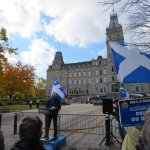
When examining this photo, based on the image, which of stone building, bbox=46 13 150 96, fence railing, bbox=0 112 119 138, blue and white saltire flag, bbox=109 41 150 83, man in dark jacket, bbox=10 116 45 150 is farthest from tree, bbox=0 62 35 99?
stone building, bbox=46 13 150 96

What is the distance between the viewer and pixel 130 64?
5.64m

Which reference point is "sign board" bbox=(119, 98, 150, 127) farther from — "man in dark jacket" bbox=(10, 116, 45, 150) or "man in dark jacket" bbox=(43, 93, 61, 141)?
"man in dark jacket" bbox=(43, 93, 61, 141)

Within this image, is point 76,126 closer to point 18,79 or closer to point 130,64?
point 130,64

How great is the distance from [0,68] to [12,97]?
35.0m

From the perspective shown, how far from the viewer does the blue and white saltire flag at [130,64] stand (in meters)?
5.57

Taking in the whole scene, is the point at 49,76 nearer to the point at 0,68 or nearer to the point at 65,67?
the point at 65,67

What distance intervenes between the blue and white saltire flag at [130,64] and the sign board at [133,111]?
1.74 feet

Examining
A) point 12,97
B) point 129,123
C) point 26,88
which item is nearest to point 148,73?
point 129,123

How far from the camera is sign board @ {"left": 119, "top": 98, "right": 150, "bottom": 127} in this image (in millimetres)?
5098

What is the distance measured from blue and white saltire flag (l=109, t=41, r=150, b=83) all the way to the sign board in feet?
1.74

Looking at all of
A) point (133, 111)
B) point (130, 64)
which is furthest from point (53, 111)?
point (133, 111)

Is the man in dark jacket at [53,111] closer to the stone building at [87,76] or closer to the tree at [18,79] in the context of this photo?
the tree at [18,79]

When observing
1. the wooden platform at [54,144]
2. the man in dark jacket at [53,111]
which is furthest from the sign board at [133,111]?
the man in dark jacket at [53,111]

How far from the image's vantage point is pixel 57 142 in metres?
9.14
